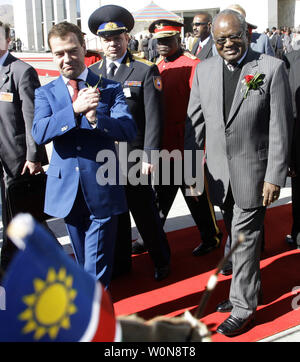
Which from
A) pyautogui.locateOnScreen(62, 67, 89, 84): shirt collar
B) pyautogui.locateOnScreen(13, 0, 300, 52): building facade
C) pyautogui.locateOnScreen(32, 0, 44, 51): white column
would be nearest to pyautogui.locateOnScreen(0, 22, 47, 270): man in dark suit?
pyautogui.locateOnScreen(62, 67, 89, 84): shirt collar

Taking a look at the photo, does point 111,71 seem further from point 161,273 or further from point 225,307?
point 225,307

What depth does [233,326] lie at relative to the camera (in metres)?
2.91

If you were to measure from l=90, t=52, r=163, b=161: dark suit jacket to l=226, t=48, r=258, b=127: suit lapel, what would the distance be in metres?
0.76

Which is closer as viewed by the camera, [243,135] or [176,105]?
[243,135]

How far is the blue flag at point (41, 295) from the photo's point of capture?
3.10 ft

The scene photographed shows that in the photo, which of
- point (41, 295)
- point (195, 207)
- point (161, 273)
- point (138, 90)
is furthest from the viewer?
point (195, 207)

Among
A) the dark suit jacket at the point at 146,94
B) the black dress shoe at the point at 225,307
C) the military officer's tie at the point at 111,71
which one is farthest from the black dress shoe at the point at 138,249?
the military officer's tie at the point at 111,71

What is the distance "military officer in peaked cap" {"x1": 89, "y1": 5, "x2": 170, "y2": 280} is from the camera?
3.46 metres

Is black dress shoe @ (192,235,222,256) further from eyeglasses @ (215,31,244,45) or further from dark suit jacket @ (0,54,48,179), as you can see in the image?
eyeglasses @ (215,31,244,45)

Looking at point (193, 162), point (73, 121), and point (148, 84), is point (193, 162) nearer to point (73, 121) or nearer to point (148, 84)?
point (148, 84)

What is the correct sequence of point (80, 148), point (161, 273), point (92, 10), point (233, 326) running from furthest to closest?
point (92, 10) < point (161, 273) < point (233, 326) < point (80, 148)

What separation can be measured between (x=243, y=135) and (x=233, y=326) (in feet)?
3.73

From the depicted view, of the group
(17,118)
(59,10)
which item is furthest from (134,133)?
(59,10)

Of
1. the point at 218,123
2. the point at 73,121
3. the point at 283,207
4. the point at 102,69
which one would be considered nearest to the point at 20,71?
the point at 102,69
